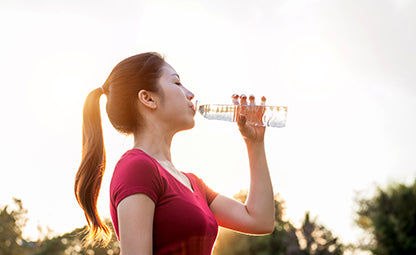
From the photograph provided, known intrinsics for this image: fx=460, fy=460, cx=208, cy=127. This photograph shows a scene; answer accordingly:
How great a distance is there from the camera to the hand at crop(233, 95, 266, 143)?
2.78m

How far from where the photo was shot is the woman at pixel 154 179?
2.03 meters

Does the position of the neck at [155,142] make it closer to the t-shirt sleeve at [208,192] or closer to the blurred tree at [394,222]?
the t-shirt sleeve at [208,192]

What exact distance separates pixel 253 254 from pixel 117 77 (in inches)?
1777

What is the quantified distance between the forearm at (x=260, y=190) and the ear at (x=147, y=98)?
2.18 feet

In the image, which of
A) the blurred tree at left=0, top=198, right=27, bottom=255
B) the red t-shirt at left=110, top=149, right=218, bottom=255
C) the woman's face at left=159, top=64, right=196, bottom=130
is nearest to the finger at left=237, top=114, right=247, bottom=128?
the woman's face at left=159, top=64, right=196, bottom=130

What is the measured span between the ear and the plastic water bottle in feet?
1.29

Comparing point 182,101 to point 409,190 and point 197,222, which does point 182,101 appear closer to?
point 197,222

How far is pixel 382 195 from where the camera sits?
41.4m

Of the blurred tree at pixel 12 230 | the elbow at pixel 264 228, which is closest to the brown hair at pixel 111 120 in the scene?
the elbow at pixel 264 228

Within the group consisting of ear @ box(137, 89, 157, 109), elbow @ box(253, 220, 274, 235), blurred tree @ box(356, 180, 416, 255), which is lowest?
blurred tree @ box(356, 180, 416, 255)

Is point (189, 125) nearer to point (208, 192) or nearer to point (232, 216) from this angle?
point (208, 192)

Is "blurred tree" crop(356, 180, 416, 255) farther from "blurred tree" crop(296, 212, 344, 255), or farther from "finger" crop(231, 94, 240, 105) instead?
"finger" crop(231, 94, 240, 105)

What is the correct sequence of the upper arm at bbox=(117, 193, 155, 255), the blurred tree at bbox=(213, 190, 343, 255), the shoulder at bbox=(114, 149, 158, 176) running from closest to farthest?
the upper arm at bbox=(117, 193, 155, 255) → the shoulder at bbox=(114, 149, 158, 176) → the blurred tree at bbox=(213, 190, 343, 255)

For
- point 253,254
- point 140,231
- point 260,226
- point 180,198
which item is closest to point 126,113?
point 180,198
